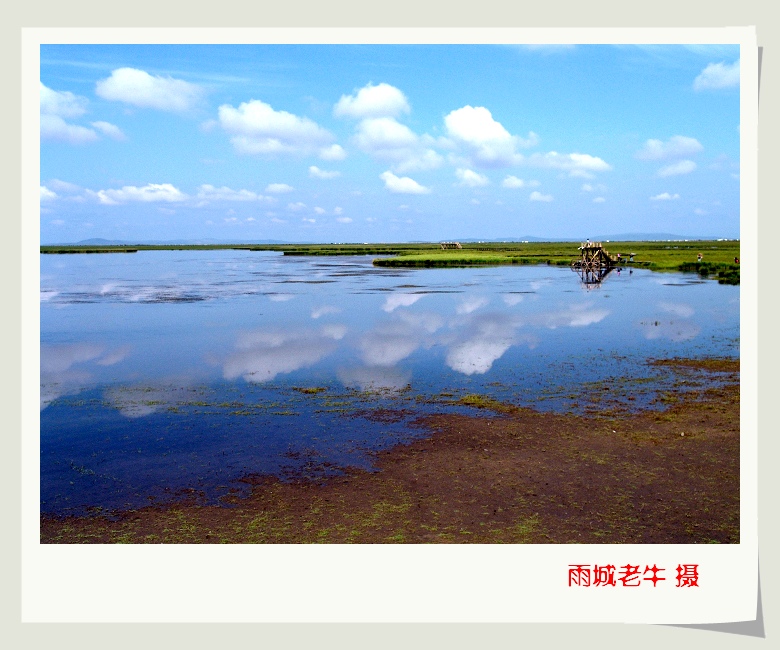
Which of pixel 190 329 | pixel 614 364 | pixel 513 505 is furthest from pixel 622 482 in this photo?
pixel 190 329

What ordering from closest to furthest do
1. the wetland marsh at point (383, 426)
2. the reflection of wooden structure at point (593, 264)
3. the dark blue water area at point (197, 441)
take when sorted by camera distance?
the wetland marsh at point (383, 426) → the dark blue water area at point (197, 441) → the reflection of wooden structure at point (593, 264)

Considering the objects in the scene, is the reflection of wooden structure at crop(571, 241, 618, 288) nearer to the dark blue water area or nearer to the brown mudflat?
the dark blue water area

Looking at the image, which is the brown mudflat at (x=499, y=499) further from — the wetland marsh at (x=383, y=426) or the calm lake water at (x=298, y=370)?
the calm lake water at (x=298, y=370)

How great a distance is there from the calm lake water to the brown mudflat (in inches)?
31.4

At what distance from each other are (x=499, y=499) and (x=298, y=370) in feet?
36.0

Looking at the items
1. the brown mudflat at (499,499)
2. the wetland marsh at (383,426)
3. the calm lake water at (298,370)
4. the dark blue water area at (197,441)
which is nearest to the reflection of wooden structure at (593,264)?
the calm lake water at (298,370)

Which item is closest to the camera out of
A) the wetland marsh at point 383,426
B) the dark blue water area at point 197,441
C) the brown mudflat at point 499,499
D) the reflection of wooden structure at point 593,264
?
the brown mudflat at point 499,499

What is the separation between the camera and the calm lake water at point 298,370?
39.4ft

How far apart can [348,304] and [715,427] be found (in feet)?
84.8

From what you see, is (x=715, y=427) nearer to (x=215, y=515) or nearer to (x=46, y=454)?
(x=215, y=515)

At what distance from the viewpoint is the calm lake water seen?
39.4 ft

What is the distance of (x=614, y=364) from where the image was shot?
65.7 feet

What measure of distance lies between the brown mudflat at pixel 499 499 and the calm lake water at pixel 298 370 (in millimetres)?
796

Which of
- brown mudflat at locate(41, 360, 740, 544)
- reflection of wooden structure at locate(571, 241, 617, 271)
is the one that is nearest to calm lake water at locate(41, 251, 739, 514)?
brown mudflat at locate(41, 360, 740, 544)
